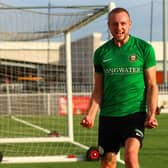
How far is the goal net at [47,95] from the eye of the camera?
39.8ft

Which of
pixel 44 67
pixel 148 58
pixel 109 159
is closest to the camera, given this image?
pixel 148 58

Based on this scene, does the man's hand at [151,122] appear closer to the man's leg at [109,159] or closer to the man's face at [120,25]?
the man's leg at [109,159]

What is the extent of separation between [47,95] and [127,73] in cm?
2132

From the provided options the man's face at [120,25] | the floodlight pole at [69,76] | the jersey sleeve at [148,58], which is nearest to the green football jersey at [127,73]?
the jersey sleeve at [148,58]

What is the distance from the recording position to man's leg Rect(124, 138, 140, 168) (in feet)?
18.3

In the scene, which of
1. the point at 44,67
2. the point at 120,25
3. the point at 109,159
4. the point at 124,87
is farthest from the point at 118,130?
the point at 44,67

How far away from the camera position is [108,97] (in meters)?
6.05

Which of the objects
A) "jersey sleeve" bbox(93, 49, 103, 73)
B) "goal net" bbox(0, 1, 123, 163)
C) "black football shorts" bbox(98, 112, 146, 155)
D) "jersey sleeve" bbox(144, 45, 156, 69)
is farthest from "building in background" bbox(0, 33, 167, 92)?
"jersey sleeve" bbox(144, 45, 156, 69)

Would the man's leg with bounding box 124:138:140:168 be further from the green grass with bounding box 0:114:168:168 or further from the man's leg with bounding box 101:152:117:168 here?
the green grass with bounding box 0:114:168:168

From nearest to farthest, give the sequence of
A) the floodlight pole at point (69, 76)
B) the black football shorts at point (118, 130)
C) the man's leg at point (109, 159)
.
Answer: the black football shorts at point (118, 130) < the man's leg at point (109, 159) < the floodlight pole at point (69, 76)

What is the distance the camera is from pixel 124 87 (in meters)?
5.93

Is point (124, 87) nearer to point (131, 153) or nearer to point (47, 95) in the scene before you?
point (131, 153)

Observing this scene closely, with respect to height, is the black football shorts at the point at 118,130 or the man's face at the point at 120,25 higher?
the man's face at the point at 120,25

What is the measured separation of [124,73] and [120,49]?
23 centimetres
